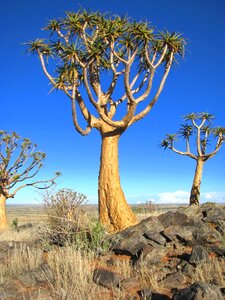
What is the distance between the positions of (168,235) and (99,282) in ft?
9.28

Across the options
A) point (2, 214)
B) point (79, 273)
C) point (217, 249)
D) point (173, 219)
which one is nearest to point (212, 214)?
point (173, 219)

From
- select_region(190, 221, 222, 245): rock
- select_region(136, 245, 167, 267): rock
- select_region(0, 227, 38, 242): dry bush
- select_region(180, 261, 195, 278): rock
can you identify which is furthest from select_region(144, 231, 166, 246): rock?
select_region(0, 227, 38, 242): dry bush

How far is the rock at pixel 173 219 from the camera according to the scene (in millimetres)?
10226

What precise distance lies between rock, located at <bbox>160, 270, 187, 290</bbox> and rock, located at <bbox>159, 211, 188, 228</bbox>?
3.24 meters

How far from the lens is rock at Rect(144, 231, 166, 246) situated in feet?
29.1

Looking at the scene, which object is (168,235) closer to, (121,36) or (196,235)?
(196,235)

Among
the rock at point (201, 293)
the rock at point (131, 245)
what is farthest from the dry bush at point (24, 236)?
the rock at point (201, 293)

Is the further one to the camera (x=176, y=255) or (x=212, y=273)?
(x=176, y=255)

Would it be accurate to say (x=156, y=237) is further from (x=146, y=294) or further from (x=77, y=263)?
(x=146, y=294)

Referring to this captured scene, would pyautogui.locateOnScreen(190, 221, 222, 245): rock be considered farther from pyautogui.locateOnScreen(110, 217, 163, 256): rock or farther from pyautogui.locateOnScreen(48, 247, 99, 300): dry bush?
pyautogui.locateOnScreen(48, 247, 99, 300): dry bush

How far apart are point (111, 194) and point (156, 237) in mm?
3996

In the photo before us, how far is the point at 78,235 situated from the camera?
9461mm

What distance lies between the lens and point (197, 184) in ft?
74.8

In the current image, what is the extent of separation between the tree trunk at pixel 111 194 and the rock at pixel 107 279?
17.9ft
